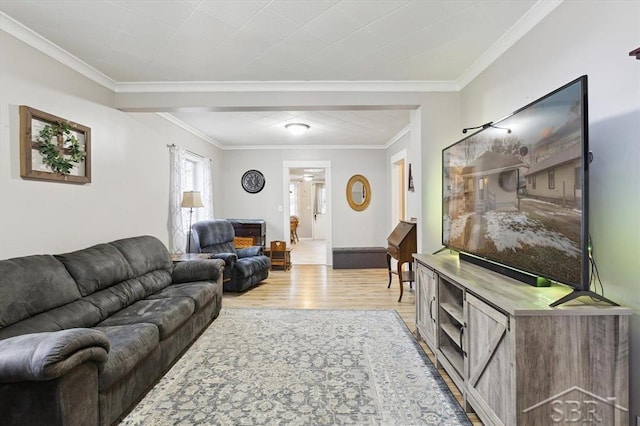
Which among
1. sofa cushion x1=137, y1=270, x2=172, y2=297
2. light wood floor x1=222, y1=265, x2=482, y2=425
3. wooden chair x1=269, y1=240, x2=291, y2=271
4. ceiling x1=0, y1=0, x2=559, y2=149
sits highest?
ceiling x1=0, y1=0, x2=559, y2=149

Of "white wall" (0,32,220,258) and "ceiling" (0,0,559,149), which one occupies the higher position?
"ceiling" (0,0,559,149)

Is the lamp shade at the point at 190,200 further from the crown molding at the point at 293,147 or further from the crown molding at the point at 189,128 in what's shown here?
the crown molding at the point at 293,147

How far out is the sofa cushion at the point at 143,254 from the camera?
2979 mm

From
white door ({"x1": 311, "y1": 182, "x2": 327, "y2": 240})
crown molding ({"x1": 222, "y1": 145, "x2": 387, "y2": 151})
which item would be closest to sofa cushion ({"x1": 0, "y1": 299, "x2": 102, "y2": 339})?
crown molding ({"x1": 222, "y1": 145, "x2": 387, "y2": 151})

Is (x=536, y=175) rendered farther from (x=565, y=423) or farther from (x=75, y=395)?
(x=75, y=395)

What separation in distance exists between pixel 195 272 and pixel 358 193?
420 centimetres

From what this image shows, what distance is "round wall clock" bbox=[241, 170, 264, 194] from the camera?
6.68 metres

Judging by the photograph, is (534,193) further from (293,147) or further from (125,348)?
(293,147)

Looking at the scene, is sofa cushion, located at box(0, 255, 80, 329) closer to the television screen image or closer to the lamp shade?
the lamp shade

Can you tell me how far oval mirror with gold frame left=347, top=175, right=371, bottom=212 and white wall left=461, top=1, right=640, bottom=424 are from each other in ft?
15.9

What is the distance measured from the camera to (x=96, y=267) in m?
2.54

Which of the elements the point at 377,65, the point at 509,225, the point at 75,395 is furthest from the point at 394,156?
the point at 75,395

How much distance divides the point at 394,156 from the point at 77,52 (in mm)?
4985

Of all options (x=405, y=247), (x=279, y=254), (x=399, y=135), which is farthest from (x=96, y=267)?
(x=399, y=135)
